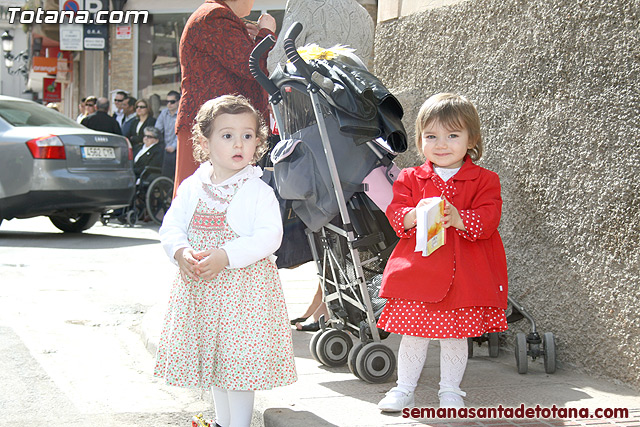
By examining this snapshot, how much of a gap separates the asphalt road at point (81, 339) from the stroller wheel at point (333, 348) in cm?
59

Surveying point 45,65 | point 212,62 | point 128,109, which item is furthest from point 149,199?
point 45,65

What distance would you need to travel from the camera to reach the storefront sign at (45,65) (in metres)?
31.2

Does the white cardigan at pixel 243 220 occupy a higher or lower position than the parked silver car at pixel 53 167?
lower

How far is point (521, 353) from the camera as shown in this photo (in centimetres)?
401

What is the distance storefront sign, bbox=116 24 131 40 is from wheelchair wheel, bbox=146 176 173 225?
29.5 ft

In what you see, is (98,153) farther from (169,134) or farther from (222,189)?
(222,189)

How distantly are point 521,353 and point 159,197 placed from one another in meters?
9.01

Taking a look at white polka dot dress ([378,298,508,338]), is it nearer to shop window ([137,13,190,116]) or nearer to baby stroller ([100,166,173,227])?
baby stroller ([100,166,173,227])

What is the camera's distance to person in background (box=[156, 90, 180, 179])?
12242mm

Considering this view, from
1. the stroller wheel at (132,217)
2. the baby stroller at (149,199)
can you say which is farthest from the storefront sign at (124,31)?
the stroller wheel at (132,217)

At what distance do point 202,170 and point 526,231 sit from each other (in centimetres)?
175

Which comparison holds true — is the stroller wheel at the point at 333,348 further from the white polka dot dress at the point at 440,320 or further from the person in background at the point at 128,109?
the person in background at the point at 128,109

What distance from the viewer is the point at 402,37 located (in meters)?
5.25

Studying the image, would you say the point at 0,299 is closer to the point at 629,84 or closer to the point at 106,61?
the point at 629,84
